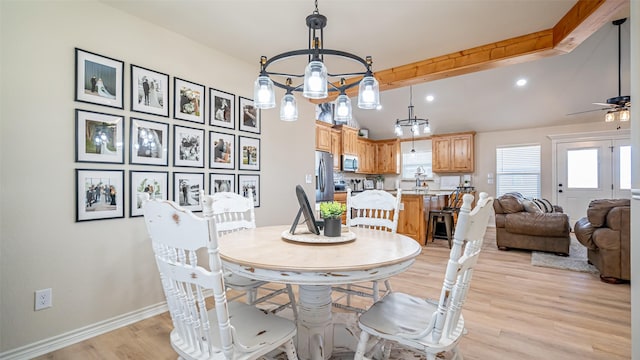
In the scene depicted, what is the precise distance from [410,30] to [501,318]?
8.10ft

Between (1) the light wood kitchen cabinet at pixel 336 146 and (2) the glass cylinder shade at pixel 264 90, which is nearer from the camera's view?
(2) the glass cylinder shade at pixel 264 90

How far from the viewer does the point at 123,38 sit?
2.28 meters

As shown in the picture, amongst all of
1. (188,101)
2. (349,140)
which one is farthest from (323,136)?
(188,101)

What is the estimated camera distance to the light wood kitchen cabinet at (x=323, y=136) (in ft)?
19.7

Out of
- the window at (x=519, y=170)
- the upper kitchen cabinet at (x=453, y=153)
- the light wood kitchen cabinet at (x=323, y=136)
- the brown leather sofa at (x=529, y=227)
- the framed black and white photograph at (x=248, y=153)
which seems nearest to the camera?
the framed black and white photograph at (x=248, y=153)

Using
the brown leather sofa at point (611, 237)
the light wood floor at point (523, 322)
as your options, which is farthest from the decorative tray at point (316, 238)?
the brown leather sofa at point (611, 237)

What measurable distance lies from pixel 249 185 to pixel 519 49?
2.92 m

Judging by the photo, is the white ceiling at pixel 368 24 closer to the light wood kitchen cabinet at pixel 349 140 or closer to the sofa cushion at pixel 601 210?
the sofa cushion at pixel 601 210

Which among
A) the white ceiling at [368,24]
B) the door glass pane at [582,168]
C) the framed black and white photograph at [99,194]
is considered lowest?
the framed black and white photograph at [99,194]

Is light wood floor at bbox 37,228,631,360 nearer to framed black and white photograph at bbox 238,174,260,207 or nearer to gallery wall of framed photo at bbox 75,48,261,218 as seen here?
gallery wall of framed photo at bbox 75,48,261,218

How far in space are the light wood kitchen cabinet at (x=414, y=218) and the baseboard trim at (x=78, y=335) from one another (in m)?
3.89

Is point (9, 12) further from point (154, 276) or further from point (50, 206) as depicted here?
point (154, 276)

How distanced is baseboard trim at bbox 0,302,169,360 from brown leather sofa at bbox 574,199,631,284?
4351 millimetres

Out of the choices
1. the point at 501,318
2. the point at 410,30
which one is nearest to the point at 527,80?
the point at 410,30
